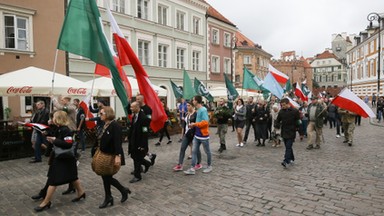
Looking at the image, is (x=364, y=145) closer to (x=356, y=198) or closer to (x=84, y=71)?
(x=356, y=198)

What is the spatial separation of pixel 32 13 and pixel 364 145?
17.3 metres

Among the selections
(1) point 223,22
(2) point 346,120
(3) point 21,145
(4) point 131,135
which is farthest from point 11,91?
Result: (1) point 223,22

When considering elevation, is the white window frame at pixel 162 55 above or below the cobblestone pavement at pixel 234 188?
above

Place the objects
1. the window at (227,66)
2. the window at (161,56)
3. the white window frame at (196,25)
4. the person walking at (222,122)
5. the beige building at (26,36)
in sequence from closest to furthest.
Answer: the person walking at (222,122) < the beige building at (26,36) < the window at (161,56) < the white window frame at (196,25) < the window at (227,66)

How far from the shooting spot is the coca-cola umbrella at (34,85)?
901 centimetres

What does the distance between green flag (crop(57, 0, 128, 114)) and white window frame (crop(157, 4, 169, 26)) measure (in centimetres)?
1853

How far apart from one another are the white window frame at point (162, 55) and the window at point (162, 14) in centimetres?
202

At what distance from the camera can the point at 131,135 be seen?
6.64 metres

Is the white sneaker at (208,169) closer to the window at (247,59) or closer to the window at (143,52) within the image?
the window at (143,52)

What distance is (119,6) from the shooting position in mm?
21156

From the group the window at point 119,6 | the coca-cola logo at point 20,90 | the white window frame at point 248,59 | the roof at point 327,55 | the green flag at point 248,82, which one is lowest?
the coca-cola logo at point 20,90

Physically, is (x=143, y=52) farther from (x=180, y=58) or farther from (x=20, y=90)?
(x=20, y=90)

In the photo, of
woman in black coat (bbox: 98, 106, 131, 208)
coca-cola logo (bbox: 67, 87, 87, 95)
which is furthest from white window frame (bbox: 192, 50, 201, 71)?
woman in black coat (bbox: 98, 106, 131, 208)

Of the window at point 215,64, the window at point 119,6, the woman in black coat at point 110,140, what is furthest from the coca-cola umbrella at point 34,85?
the window at point 215,64
